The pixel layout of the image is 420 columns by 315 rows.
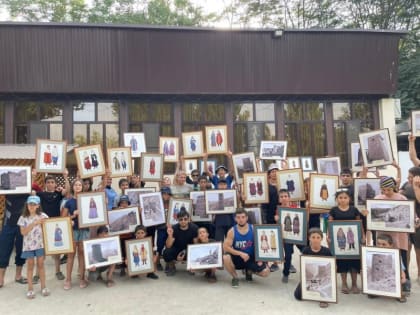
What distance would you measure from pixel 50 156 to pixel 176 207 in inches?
104

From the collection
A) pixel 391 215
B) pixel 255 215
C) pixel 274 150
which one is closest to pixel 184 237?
pixel 255 215

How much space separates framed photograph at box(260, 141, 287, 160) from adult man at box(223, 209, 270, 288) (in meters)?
3.60

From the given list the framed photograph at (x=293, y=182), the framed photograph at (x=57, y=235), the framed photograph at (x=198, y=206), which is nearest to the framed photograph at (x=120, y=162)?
the framed photograph at (x=198, y=206)

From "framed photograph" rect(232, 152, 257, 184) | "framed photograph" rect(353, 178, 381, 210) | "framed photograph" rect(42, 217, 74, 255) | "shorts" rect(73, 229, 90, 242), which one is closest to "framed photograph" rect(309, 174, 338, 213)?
"framed photograph" rect(353, 178, 381, 210)

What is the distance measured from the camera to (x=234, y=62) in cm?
1428

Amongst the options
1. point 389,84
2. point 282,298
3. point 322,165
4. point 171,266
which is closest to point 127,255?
point 171,266

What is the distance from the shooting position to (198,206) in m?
6.83

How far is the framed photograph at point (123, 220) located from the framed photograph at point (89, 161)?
1.07 m

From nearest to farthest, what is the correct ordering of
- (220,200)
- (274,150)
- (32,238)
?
(32,238)
(220,200)
(274,150)

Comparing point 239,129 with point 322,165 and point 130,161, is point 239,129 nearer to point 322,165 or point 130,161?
point 322,165

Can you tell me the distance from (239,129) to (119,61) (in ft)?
18.5

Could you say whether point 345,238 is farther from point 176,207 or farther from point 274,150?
point 274,150

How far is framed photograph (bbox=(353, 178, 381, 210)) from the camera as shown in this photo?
5.90 m

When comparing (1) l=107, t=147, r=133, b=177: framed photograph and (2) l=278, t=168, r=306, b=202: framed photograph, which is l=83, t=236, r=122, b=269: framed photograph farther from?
(2) l=278, t=168, r=306, b=202: framed photograph
